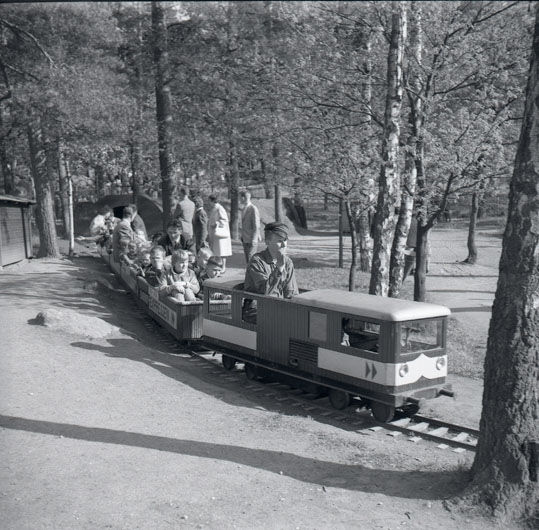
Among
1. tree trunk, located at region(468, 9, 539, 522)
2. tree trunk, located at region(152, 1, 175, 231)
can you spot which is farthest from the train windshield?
tree trunk, located at region(152, 1, 175, 231)

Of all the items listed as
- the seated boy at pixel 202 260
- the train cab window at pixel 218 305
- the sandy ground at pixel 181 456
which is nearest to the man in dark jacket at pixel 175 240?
the seated boy at pixel 202 260

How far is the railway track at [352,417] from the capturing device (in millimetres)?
8367

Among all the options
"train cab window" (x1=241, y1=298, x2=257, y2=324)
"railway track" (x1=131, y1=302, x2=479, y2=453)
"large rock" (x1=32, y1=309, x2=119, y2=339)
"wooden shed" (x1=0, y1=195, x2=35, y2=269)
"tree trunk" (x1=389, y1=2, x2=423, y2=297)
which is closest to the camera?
"railway track" (x1=131, y1=302, x2=479, y2=453)

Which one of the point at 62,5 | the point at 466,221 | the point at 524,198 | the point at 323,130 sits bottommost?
the point at 466,221

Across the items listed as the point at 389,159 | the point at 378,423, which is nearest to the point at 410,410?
Result: the point at 378,423

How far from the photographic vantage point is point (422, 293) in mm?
15383

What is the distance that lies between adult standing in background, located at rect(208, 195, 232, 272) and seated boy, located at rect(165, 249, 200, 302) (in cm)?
411

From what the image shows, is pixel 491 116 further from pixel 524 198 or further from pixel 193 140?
pixel 193 140

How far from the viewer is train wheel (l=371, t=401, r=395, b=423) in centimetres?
860

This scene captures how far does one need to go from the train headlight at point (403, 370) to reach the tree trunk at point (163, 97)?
14.3 m

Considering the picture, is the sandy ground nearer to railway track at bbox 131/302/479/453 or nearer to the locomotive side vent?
railway track at bbox 131/302/479/453

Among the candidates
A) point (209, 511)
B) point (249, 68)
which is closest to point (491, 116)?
point (249, 68)

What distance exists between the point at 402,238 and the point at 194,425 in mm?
7931

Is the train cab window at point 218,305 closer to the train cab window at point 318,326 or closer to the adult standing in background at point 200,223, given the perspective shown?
the train cab window at point 318,326
